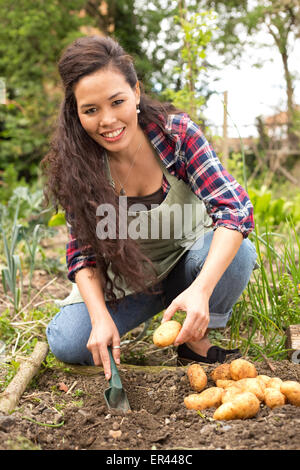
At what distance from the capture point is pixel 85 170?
1.65 meters

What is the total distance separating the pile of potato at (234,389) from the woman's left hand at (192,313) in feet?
0.11

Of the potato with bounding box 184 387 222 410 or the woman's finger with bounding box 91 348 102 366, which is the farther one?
the woman's finger with bounding box 91 348 102 366

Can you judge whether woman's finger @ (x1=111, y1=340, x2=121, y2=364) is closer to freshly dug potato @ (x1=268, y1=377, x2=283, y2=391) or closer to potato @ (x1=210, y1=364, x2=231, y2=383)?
potato @ (x1=210, y1=364, x2=231, y2=383)

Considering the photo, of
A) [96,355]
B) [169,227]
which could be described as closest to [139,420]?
[96,355]

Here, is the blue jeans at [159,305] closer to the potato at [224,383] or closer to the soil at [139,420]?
the soil at [139,420]

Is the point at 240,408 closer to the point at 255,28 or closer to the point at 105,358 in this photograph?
the point at 105,358

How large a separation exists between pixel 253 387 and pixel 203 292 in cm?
31

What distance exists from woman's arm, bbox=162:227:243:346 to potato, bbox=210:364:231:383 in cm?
15

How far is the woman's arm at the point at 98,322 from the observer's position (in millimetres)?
1569

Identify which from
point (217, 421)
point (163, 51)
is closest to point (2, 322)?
point (217, 421)

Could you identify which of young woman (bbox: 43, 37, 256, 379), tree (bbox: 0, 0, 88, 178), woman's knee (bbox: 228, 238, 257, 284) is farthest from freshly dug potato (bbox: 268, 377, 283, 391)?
tree (bbox: 0, 0, 88, 178)

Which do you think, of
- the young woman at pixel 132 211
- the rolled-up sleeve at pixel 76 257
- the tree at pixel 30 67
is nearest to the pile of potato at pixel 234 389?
the young woman at pixel 132 211

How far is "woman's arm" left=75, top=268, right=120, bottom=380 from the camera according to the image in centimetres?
157

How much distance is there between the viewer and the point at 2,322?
223cm
